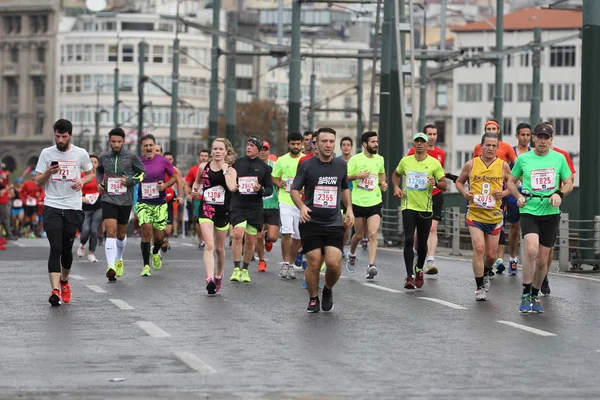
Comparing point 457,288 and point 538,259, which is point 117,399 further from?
point 457,288

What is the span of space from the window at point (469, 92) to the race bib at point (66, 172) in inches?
5483

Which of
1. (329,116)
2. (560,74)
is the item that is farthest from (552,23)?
(329,116)

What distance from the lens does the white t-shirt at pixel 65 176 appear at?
738 inches

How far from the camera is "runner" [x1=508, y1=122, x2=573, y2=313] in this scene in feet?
59.5

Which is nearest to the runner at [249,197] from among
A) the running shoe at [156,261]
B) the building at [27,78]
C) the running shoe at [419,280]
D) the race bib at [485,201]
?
the running shoe at [419,280]

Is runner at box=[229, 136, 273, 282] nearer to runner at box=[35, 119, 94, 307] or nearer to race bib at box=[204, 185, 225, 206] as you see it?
race bib at box=[204, 185, 225, 206]

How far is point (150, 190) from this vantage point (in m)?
24.5

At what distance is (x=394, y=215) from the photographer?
38.4 metres

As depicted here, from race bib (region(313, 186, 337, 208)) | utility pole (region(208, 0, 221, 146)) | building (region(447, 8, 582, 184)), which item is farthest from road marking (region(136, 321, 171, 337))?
building (region(447, 8, 582, 184))

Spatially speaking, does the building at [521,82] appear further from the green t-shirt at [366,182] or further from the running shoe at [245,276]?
the running shoe at [245,276]

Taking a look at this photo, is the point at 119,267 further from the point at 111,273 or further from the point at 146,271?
the point at 111,273

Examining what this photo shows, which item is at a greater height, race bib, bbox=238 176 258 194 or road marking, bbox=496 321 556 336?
race bib, bbox=238 176 258 194

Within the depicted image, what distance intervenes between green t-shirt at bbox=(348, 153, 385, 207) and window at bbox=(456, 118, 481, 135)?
134m

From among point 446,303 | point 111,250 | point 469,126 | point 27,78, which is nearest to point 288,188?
point 111,250
